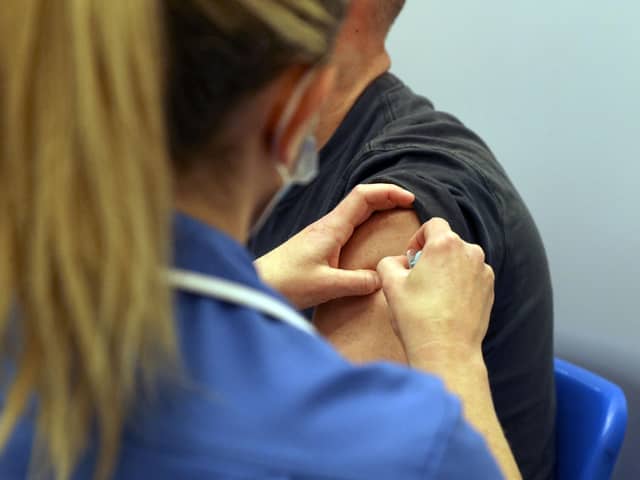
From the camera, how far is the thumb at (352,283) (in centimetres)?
98

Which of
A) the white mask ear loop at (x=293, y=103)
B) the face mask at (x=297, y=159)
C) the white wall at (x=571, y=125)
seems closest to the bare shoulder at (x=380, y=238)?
the face mask at (x=297, y=159)

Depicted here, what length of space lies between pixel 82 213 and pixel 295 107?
174mm

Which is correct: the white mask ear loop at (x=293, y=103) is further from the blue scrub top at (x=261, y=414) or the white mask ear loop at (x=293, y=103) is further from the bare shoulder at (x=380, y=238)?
the bare shoulder at (x=380, y=238)

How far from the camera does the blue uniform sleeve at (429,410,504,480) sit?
53 centimetres

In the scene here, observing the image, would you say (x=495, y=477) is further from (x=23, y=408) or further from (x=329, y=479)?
(x=23, y=408)

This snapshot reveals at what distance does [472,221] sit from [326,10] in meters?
0.56

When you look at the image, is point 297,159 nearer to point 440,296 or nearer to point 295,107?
point 295,107

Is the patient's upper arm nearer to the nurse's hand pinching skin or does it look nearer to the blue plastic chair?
the nurse's hand pinching skin

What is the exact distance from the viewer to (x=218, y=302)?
20.6 inches

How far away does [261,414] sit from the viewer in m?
0.49

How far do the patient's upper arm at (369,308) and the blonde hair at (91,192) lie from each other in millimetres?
509

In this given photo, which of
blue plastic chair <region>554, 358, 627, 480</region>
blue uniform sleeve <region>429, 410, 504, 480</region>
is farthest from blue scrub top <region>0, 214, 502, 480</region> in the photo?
blue plastic chair <region>554, 358, 627, 480</region>

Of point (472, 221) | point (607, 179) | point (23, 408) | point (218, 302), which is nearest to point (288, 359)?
point (218, 302)

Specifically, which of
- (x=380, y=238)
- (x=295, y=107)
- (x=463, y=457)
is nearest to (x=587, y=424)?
(x=380, y=238)
